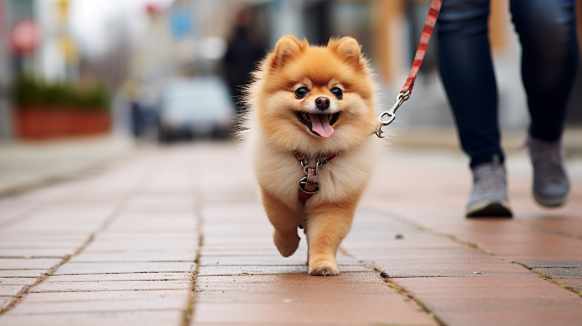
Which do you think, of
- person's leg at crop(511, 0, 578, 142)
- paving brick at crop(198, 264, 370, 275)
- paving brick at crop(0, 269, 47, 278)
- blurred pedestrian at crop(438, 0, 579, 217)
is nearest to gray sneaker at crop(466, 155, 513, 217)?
blurred pedestrian at crop(438, 0, 579, 217)

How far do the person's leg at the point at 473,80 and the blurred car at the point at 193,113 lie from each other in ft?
54.0

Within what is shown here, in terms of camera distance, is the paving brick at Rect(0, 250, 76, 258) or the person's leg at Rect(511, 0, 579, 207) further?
the person's leg at Rect(511, 0, 579, 207)

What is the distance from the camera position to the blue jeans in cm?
382

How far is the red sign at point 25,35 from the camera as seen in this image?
2080 cm

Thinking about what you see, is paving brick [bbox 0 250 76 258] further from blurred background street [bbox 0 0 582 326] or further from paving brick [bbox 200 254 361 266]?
paving brick [bbox 200 254 361 266]

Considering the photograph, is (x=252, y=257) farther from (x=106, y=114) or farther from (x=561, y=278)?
(x=106, y=114)

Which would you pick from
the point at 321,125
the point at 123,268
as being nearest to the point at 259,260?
the point at 123,268

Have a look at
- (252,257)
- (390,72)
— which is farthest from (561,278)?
(390,72)

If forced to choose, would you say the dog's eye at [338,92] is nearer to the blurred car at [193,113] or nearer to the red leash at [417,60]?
the red leash at [417,60]

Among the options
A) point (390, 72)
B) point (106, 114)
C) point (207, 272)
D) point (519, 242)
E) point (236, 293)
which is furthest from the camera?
point (106, 114)

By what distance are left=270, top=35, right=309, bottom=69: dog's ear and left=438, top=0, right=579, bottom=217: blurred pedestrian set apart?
4.98ft

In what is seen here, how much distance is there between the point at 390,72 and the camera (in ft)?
61.6

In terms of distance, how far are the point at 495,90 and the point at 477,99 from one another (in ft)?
0.45

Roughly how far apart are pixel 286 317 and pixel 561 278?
1083 millimetres
